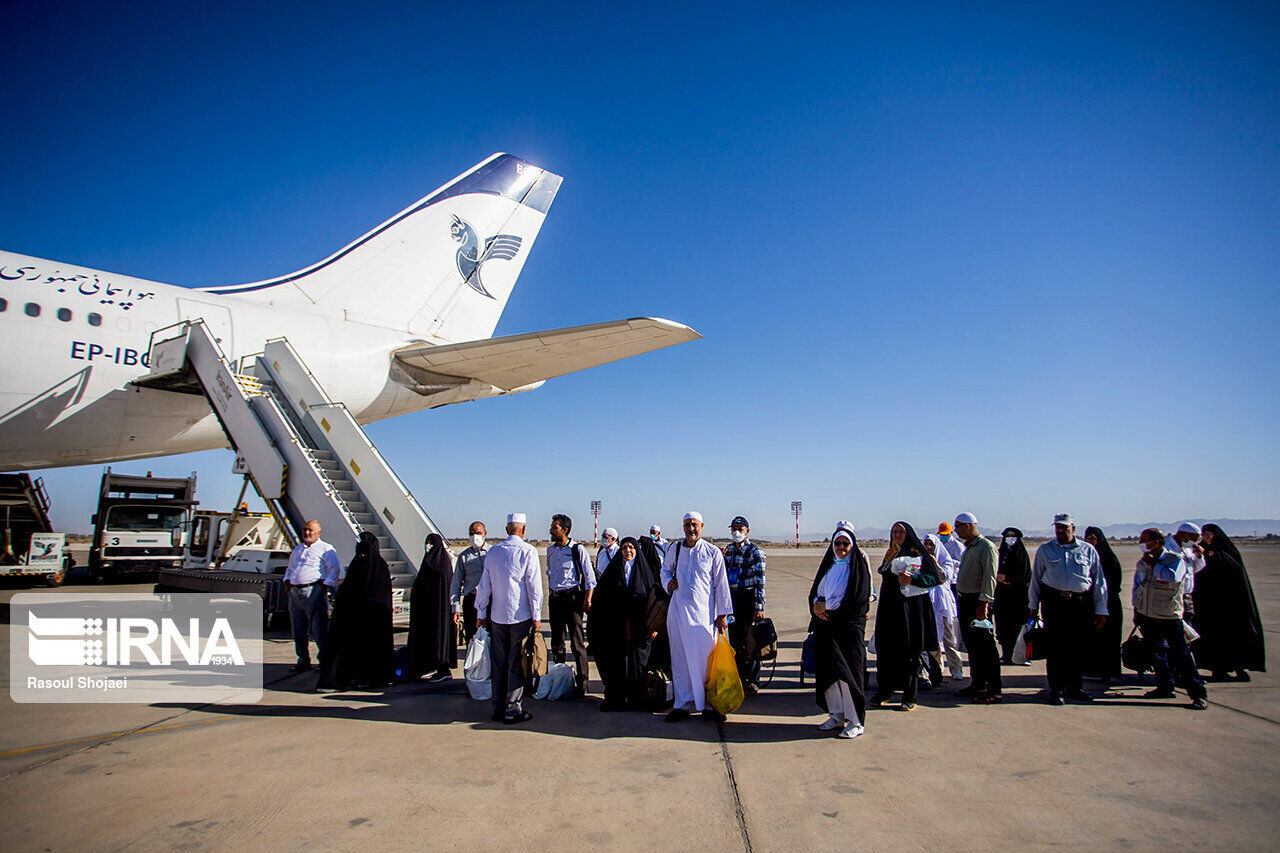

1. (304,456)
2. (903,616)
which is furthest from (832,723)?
(304,456)

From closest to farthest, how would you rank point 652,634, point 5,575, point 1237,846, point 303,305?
point 1237,846, point 652,634, point 303,305, point 5,575

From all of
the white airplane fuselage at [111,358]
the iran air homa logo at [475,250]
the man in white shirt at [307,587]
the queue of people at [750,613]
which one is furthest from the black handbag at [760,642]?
the iran air homa logo at [475,250]

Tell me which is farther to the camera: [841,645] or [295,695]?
[295,695]

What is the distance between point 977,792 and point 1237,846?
1.14m

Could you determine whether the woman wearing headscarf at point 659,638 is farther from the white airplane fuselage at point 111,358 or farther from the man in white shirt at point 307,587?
the white airplane fuselage at point 111,358

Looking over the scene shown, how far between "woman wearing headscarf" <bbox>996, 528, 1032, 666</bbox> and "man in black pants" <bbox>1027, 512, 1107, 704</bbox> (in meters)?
1.44

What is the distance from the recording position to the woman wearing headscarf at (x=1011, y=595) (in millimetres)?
7648

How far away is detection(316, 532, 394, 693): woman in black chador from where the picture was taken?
21.4ft

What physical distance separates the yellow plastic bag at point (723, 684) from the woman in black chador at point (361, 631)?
346 centimetres

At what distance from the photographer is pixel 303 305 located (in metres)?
14.7

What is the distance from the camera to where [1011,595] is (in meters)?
7.86

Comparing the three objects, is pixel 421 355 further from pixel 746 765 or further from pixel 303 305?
pixel 746 765

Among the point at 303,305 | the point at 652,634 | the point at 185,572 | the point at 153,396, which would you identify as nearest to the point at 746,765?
the point at 652,634

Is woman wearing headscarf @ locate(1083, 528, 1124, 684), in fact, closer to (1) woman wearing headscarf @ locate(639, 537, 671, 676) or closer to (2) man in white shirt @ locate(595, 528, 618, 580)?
(1) woman wearing headscarf @ locate(639, 537, 671, 676)
